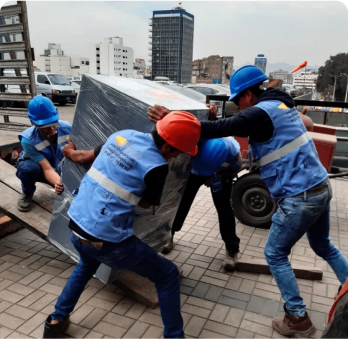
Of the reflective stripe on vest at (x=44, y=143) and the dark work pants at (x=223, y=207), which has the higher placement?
the reflective stripe on vest at (x=44, y=143)

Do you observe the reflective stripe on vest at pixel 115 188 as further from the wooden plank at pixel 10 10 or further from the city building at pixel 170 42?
the city building at pixel 170 42

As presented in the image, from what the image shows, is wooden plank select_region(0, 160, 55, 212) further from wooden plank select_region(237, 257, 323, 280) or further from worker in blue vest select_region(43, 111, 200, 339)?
wooden plank select_region(237, 257, 323, 280)

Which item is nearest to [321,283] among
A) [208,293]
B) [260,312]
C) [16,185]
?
[260,312]

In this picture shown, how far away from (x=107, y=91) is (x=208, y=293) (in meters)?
2.01

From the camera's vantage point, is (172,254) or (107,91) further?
(172,254)

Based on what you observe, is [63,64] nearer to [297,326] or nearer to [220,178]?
[220,178]

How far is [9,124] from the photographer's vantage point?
20.1ft

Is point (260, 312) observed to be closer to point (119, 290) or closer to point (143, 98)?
point (119, 290)

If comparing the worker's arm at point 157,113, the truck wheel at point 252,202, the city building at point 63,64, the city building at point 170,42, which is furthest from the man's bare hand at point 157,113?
the city building at point 170,42

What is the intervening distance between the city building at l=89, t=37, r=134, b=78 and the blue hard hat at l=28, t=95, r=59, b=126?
275 ft

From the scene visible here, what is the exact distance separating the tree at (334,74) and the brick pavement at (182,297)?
5819 centimetres

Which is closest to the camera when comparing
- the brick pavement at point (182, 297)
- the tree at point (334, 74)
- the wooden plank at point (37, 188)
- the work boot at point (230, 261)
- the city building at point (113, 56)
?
the brick pavement at point (182, 297)

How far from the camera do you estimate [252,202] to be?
465 centimetres

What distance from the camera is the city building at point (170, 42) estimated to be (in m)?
96.0
